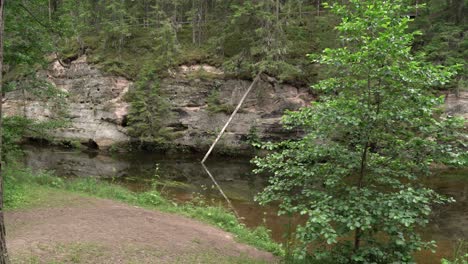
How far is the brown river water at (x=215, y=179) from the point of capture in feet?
41.8

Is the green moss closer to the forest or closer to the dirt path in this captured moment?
the forest

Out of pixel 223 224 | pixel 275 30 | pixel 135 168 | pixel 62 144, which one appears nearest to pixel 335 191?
pixel 223 224

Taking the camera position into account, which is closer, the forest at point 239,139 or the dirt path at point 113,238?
the forest at point 239,139

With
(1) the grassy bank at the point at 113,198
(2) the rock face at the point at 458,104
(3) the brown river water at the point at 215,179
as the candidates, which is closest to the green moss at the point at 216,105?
(3) the brown river water at the point at 215,179

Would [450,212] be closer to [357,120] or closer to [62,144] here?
[357,120]

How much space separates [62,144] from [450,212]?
994 inches

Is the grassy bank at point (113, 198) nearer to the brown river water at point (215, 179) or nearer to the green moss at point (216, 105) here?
the brown river water at point (215, 179)

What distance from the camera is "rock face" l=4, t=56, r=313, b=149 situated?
26594 millimetres

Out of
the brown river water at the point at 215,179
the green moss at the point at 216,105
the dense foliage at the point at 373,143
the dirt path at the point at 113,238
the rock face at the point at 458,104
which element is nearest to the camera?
the dense foliage at the point at 373,143

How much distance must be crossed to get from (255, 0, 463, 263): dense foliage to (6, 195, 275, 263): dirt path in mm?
2205

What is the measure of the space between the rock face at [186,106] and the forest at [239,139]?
108mm

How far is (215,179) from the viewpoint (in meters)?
20.5

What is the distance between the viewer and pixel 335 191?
22.5 ft

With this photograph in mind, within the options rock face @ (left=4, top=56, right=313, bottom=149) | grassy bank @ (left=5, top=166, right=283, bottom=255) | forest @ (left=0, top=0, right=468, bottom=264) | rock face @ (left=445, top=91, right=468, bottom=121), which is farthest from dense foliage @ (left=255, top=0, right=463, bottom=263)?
rock face @ (left=445, top=91, right=468, bottom=121)
